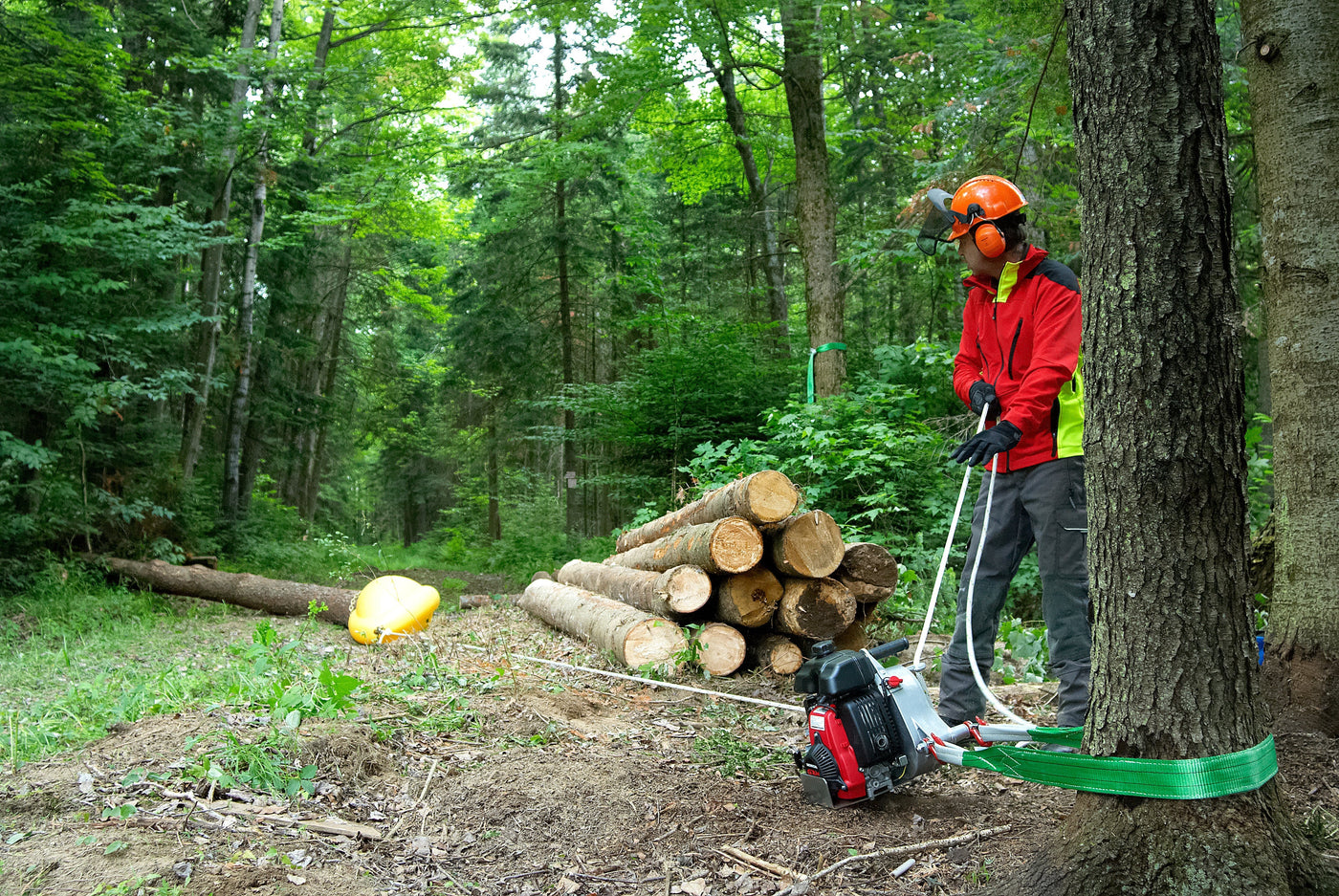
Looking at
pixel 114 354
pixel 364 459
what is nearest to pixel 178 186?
pixel 114 354

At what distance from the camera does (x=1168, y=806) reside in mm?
2246

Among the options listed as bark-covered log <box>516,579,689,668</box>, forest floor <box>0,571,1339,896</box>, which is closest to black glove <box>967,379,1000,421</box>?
forest floor <box>0,571,1339,896</box>

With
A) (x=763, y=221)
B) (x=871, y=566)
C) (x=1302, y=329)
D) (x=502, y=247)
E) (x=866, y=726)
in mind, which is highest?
(x=763, y=221)

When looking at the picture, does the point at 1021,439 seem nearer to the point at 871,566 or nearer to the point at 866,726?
the point at 866,726

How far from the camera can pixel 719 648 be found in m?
5.54

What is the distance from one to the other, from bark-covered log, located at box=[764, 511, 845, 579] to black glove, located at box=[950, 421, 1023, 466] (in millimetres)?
2153

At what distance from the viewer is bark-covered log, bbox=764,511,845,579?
5.48m

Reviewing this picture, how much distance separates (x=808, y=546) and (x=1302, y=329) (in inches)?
113

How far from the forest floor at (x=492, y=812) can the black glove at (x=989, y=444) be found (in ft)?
4.47

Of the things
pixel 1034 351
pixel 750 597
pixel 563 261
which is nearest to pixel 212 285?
pixel 563 261

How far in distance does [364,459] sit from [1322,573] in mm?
34521

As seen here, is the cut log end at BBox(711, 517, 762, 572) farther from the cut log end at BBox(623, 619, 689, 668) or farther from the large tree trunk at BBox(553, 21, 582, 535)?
the large tree trunk at BBox(553, 21, 582, 535)

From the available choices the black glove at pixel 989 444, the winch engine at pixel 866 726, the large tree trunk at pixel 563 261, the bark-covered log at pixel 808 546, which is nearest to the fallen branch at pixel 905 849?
the winch engine at pixel 866 726

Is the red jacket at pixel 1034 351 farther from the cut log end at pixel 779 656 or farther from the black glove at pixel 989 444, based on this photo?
the cut log end at pixel 779 656
